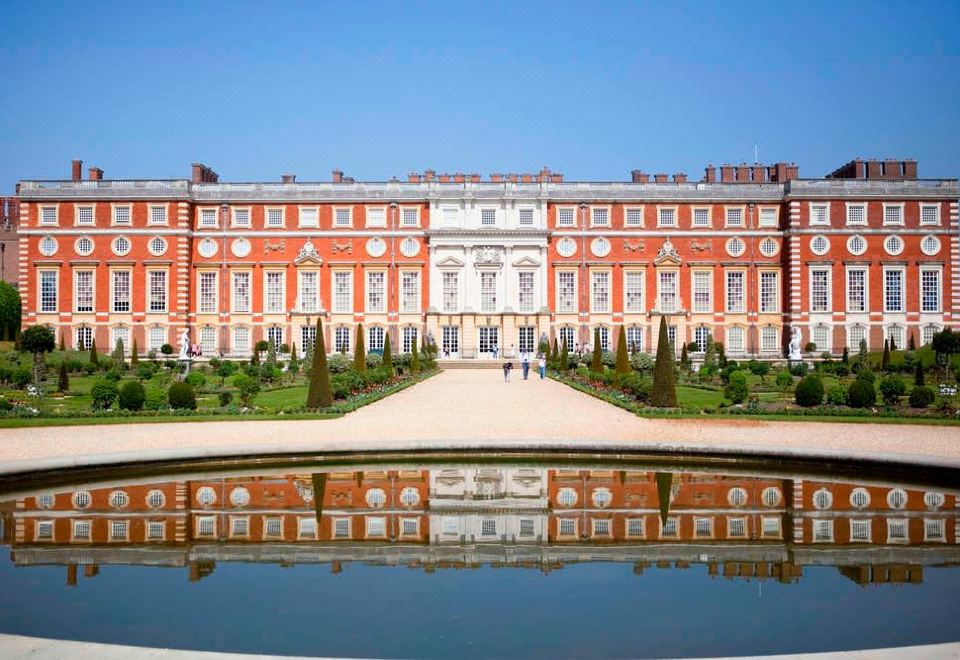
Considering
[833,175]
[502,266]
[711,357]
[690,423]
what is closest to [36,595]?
[690,423]

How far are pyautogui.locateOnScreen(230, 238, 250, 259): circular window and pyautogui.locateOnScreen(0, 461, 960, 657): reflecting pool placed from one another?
31.8 meters

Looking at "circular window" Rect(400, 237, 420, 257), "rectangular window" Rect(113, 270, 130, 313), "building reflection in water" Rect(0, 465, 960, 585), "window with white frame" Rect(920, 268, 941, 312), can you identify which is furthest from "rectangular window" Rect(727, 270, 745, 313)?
"building reflection in water" Rect(0, 465, 960, 585)

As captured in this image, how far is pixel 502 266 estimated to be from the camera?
40.5 metres

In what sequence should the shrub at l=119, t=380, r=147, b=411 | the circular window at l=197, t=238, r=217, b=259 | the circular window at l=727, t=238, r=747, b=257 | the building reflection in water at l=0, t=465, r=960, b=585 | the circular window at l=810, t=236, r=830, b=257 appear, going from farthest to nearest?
the circular window at l=197, t=238, r=217, b=259 < the circular window at l=727, t=238, r=747, b=257 < the circular window at l=810, t=236, r=830, b=257 < the shrub at l=119, t=380, r=147, b=411 < the building reflection in water at l=0, t=465, r=960, b=585

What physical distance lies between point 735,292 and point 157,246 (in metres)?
26.3

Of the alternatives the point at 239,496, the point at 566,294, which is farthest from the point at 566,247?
the point at 239,496

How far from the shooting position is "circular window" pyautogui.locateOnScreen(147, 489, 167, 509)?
8.76m

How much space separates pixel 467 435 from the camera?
13305mm

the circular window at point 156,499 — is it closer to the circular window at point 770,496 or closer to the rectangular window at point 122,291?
the circular window at point 770,496

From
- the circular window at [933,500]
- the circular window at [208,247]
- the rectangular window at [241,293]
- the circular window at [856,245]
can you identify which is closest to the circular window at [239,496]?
the circular window at [933,500]

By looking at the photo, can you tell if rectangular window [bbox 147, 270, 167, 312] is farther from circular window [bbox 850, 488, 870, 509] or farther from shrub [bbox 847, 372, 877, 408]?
circular window [bbox 850, 488, 870, 509]

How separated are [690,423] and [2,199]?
59.6m

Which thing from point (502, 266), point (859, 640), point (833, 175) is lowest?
point (859, 640)

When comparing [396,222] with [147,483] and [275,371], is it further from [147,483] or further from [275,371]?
[147,483]
